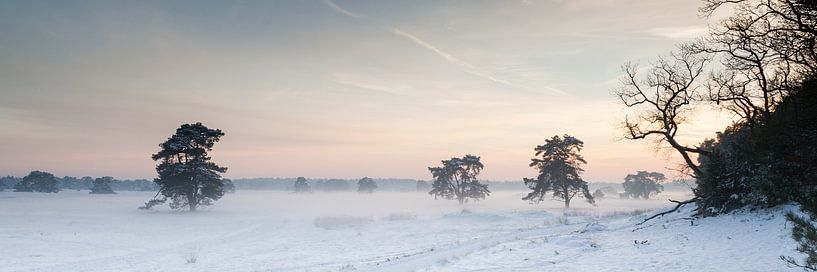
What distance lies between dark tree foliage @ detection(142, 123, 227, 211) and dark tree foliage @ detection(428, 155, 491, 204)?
107 ft

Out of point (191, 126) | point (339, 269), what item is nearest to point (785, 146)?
point (339, 269)

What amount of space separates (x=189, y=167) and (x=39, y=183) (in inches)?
3942

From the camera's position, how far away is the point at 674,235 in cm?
1558

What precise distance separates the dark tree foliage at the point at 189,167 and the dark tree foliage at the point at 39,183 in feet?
302

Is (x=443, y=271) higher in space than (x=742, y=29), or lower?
lower

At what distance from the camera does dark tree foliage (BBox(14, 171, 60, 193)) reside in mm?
112000

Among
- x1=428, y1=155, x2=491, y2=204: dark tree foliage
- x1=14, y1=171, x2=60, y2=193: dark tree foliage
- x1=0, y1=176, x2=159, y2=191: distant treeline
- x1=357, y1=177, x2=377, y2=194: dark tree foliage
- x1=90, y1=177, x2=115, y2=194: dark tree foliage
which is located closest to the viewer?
x1=428, y1=155, x2=491, y2=204: dark tree foliage

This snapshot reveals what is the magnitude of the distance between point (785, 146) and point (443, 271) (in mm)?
11990

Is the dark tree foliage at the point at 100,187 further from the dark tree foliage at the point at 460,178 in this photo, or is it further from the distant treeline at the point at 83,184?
the dark tree foliage at the point at 460,178

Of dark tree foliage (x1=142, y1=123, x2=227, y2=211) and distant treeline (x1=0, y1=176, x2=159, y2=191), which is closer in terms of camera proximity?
dark tree foliage (x1=142, y1=123, x2=227, y2=211)

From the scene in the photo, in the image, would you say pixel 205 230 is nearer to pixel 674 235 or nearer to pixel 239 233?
pixel 239 233

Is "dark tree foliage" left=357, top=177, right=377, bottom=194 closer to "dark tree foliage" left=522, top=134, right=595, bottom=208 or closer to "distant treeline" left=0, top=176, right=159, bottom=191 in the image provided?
"dark tree foliage" left=522, top=134, right=595, bottom=208

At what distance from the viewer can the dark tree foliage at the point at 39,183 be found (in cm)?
11200

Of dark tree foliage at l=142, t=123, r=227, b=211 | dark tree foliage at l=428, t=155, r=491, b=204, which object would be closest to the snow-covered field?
dark tree foliage at l=142, t=123, r=227, b=211
